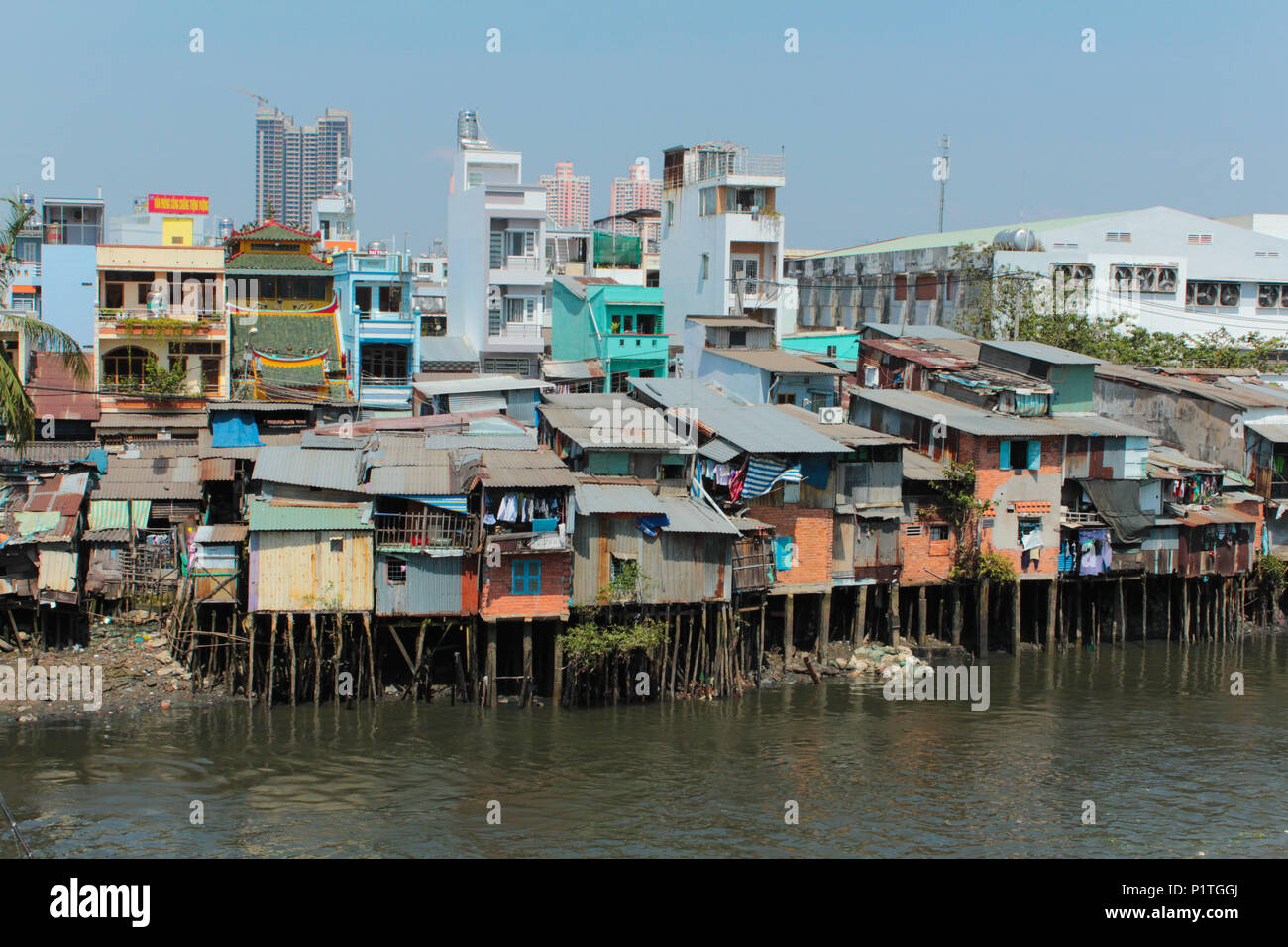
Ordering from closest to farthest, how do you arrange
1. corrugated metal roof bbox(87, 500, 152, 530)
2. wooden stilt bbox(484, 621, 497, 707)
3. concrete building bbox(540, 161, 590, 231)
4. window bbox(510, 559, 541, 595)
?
window bbox(510, 559, 541, 595)
wooden stilt bbox(484, 621, 497, 707)
corrugated metal roof bbox(87, 500, 152, 530)
concrete building bbox(540, 161, 590, 231)

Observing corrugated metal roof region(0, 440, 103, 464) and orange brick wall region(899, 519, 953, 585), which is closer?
corrugated metal roof region(0, 440, 103, 464)

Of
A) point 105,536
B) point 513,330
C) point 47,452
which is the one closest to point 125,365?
point 47,452

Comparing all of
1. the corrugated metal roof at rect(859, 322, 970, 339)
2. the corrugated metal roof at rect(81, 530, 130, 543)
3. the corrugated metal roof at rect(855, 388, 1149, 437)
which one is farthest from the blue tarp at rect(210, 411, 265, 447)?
the corrugated metal roof at rect(859, 322, 970, 339)

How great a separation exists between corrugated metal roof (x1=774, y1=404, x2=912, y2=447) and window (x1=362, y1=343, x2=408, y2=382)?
14.1 meters

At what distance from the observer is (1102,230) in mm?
61312

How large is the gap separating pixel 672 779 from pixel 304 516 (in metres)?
10.9

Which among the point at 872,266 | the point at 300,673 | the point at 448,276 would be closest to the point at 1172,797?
the point at 300,673

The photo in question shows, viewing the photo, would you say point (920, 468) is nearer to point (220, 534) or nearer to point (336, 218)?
point (220, 534)

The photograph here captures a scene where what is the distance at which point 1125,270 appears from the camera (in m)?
59.3

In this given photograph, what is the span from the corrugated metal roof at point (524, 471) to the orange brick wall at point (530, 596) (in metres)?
1.77

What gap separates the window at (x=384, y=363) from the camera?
47125 millimetres

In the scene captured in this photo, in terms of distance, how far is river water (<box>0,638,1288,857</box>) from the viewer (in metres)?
25.2

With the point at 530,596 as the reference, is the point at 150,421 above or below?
above

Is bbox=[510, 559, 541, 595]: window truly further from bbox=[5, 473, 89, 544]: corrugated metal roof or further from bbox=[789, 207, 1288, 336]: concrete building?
bbox=[789, 207, 1288, 336]: concrete building
